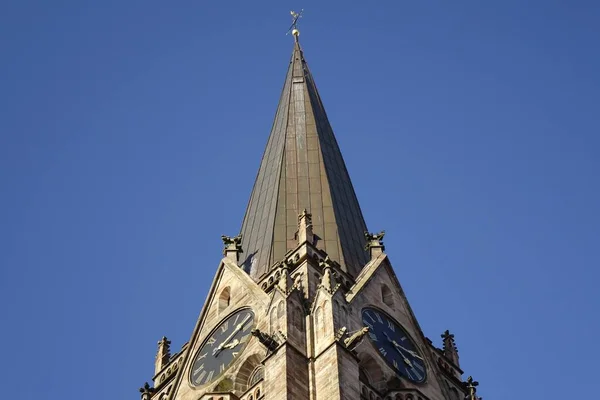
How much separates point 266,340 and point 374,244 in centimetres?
809

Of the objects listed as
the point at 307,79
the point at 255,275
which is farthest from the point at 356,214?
the point at 307,79

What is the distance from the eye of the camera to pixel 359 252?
40.0 meters

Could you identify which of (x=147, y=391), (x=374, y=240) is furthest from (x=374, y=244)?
(x=147, y=391)

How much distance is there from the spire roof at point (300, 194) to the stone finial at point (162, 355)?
315cm

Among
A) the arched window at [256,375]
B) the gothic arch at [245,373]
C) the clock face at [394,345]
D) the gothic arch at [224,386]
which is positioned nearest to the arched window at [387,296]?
the clock face at [394,345]

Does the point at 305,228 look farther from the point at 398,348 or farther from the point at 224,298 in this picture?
the point at 398,348

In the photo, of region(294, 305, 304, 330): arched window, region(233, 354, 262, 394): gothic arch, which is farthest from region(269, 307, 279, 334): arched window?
region(233, 354, 262, 394): gothic arch

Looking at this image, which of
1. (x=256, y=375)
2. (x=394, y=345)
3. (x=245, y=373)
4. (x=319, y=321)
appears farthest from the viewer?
(x=394, y=345)

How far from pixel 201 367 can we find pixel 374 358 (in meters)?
4.40

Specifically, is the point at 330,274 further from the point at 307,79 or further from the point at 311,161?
the point at 307,79

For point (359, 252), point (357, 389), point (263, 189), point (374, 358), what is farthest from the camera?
point (263, 189)

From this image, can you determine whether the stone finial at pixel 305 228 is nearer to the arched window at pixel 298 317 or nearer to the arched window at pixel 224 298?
the arched window at pixel 224 298

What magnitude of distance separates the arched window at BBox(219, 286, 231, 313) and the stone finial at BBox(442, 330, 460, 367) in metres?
6.14

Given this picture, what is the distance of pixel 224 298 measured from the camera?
3778cm
